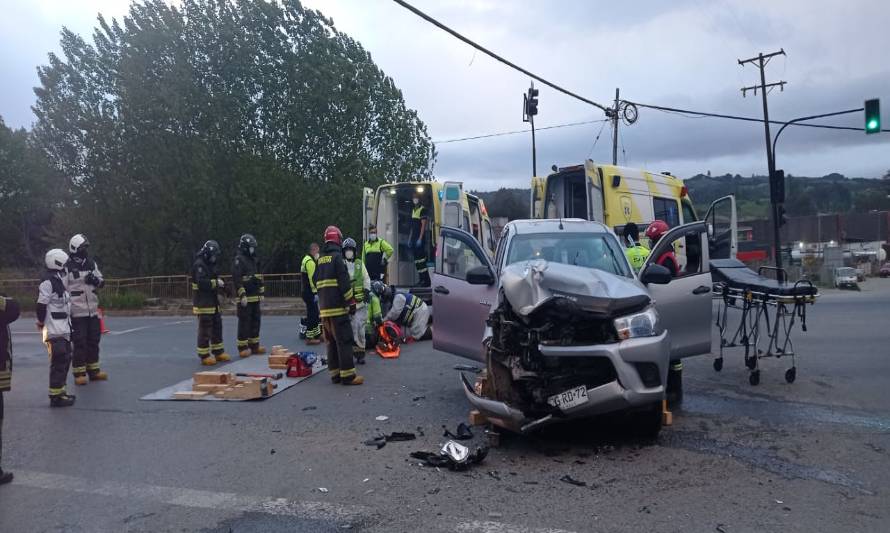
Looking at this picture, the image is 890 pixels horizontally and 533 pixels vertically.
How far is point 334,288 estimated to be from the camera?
8461 mm

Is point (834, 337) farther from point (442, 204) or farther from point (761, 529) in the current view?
point (761, 529)

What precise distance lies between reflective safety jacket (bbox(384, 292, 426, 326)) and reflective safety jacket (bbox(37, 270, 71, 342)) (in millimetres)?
5282

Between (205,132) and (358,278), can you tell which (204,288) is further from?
(205,132)

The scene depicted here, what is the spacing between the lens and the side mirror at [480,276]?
676cm

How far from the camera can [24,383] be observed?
9812mm

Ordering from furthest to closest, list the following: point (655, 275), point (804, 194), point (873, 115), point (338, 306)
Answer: point (804, 194) → point (873, 115) → point (338, 306) → point (655, 275)

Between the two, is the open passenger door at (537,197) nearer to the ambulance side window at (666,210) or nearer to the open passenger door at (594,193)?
the open passenger door at (594,193)

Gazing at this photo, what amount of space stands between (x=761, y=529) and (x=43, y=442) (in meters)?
6.42

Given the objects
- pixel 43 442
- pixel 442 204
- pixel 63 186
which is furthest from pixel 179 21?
pixel 43 442

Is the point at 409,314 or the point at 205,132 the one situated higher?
the point at 205,132

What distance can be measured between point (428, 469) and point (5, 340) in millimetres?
3780

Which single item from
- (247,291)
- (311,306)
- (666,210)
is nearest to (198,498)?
(247,291)

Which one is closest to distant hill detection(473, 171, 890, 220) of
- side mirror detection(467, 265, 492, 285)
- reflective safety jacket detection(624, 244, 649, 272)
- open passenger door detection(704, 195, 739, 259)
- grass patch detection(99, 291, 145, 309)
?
grass patch detection(99, 291, 145, 309)

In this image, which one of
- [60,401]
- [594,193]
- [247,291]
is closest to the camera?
[60,401]
